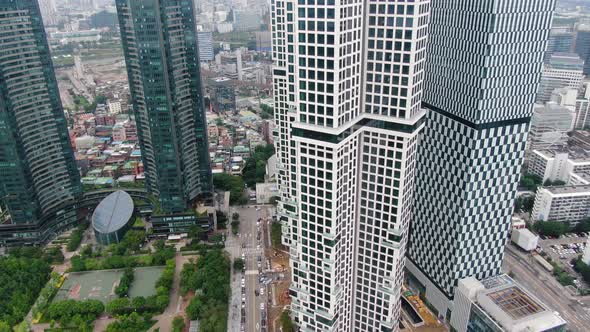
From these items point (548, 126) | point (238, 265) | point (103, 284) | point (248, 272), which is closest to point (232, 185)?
point (238, 265)

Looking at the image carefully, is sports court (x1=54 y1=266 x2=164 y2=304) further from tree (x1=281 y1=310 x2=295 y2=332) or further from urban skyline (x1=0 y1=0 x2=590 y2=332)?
tree (x1=281 y1=310 x2=295 y2=332)

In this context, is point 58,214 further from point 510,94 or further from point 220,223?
point 510,94

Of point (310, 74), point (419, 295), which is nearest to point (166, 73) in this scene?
point (310, 74)

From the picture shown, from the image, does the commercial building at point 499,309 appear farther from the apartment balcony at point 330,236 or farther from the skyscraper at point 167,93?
the skyscraper at point 167,93

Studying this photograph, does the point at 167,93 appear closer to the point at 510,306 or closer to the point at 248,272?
the point at 248,272

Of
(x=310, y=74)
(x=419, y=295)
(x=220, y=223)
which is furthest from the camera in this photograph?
(x=220, y=223)

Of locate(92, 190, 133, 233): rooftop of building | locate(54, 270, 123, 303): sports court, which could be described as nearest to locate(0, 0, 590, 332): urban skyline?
locate(54, 270, 123, 303): sports court
